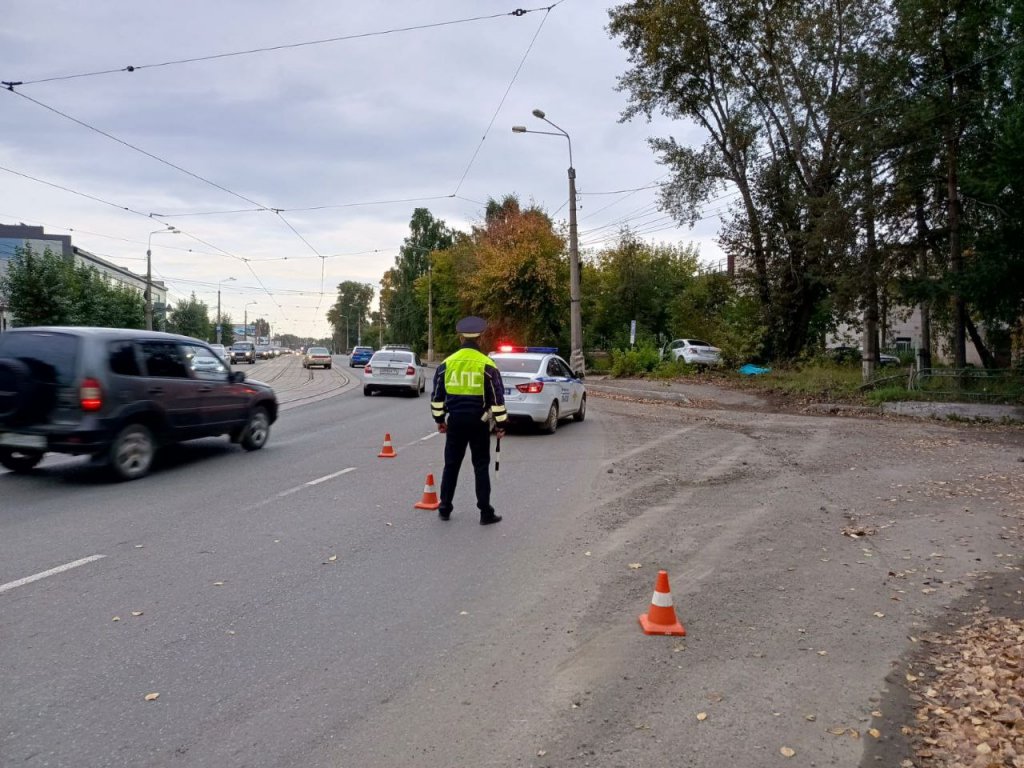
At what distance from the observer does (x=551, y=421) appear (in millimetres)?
14617

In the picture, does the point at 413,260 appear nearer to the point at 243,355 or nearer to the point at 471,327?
the point at 243,355

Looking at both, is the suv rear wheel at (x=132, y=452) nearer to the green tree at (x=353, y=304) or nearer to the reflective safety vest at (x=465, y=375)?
the reflective safety vest at (x=465, y=375)

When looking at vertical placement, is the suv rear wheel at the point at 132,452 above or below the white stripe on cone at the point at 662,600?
above

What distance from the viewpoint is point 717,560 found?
6238 mm

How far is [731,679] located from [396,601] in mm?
2218

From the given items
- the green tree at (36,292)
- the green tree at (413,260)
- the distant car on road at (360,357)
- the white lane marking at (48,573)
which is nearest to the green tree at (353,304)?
the green tree at (413,260)

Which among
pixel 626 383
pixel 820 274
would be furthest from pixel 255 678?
pixel 626 383

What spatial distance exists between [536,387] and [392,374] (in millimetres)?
10775

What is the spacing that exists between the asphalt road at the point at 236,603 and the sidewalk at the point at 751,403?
1252 centimetres

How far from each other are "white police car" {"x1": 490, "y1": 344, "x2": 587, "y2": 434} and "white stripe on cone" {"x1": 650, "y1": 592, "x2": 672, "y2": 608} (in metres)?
9.01

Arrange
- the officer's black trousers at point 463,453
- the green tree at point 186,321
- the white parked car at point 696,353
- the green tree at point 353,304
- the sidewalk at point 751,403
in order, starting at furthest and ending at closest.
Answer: the green tree at point 353,304 → the green tree at point 186,321 → the white parked car at point 696,353 → the sidewalk at point 751,403 → the officer's black trousers at point 463,453

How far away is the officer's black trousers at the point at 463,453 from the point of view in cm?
737

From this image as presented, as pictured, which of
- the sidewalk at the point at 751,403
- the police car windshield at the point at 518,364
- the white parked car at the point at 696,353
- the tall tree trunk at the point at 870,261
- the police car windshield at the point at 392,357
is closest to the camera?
the police car windshield at the point at 518,364

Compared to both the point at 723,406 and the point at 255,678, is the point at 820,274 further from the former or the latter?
the point at 255,678
